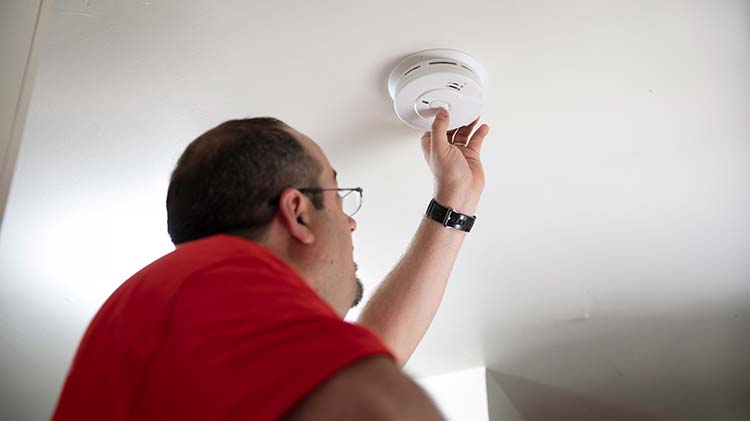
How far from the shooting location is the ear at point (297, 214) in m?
0.72

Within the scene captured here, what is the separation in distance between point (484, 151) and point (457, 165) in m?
0.09

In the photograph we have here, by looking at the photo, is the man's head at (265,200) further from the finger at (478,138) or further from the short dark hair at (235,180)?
the finger at (478,138)

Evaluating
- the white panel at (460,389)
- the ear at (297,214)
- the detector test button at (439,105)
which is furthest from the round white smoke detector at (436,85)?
the white panel at (460,389)

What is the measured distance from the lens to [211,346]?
48 centimetres

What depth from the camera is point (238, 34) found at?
2.95ft

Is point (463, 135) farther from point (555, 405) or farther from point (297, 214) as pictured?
point (555, 405)

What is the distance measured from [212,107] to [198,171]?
0.31 metres

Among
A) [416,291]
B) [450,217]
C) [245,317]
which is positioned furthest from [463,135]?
[245,317]

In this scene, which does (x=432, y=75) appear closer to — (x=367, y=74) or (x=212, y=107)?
(x=367, y=74)

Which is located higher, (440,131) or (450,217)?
(440,131)

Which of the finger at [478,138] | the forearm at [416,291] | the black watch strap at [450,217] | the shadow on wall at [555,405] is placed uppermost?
the finger at [478,138]

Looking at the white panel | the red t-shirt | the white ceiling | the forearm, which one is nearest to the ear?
the red t-shirt

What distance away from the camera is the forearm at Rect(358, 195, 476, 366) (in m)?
1.08

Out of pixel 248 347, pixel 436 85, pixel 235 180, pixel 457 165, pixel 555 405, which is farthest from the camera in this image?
pixel 555 405
